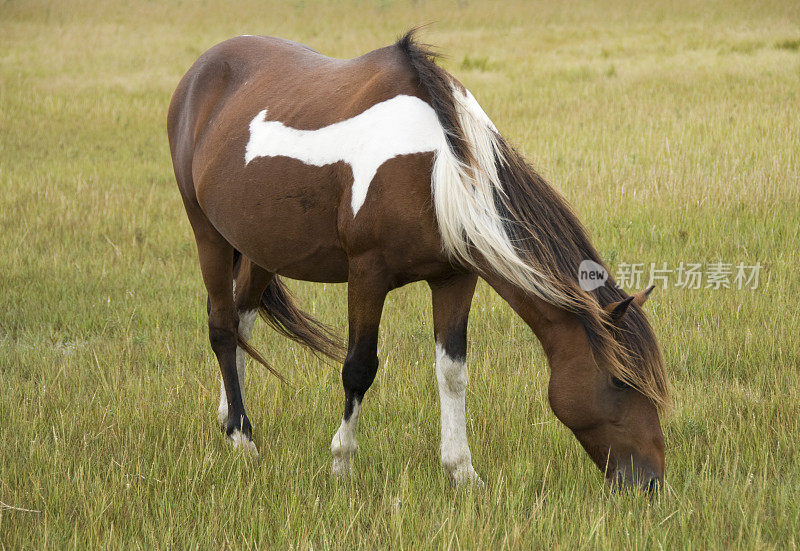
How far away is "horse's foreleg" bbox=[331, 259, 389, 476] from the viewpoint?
313 cm

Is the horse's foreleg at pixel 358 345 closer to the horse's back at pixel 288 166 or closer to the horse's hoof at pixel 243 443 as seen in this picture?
the horse's back at pixel 288 166

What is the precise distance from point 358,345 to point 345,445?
0.46m

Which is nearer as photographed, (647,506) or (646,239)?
(647,506)

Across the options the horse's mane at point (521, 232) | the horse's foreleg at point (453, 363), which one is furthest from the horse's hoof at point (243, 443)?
the horse's mane at point (521, 232)

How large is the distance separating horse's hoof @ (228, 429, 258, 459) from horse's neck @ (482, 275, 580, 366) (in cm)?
138

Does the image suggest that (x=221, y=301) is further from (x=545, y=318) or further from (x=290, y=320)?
(x=545, y=318)

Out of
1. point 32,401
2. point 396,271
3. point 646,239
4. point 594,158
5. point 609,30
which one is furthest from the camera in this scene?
point 609,30

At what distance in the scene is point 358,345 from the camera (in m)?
3.24

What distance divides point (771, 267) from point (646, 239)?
0.99m

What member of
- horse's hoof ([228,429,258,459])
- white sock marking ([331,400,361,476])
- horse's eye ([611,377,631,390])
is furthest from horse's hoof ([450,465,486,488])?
horse's hoof ([228,429,258,459])

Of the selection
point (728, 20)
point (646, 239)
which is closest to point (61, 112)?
point (646, 239)

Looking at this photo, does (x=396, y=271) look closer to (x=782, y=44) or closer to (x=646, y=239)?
(x=646, y=239)

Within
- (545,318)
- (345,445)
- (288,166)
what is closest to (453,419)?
(345,445)

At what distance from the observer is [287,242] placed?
11.3 feet
